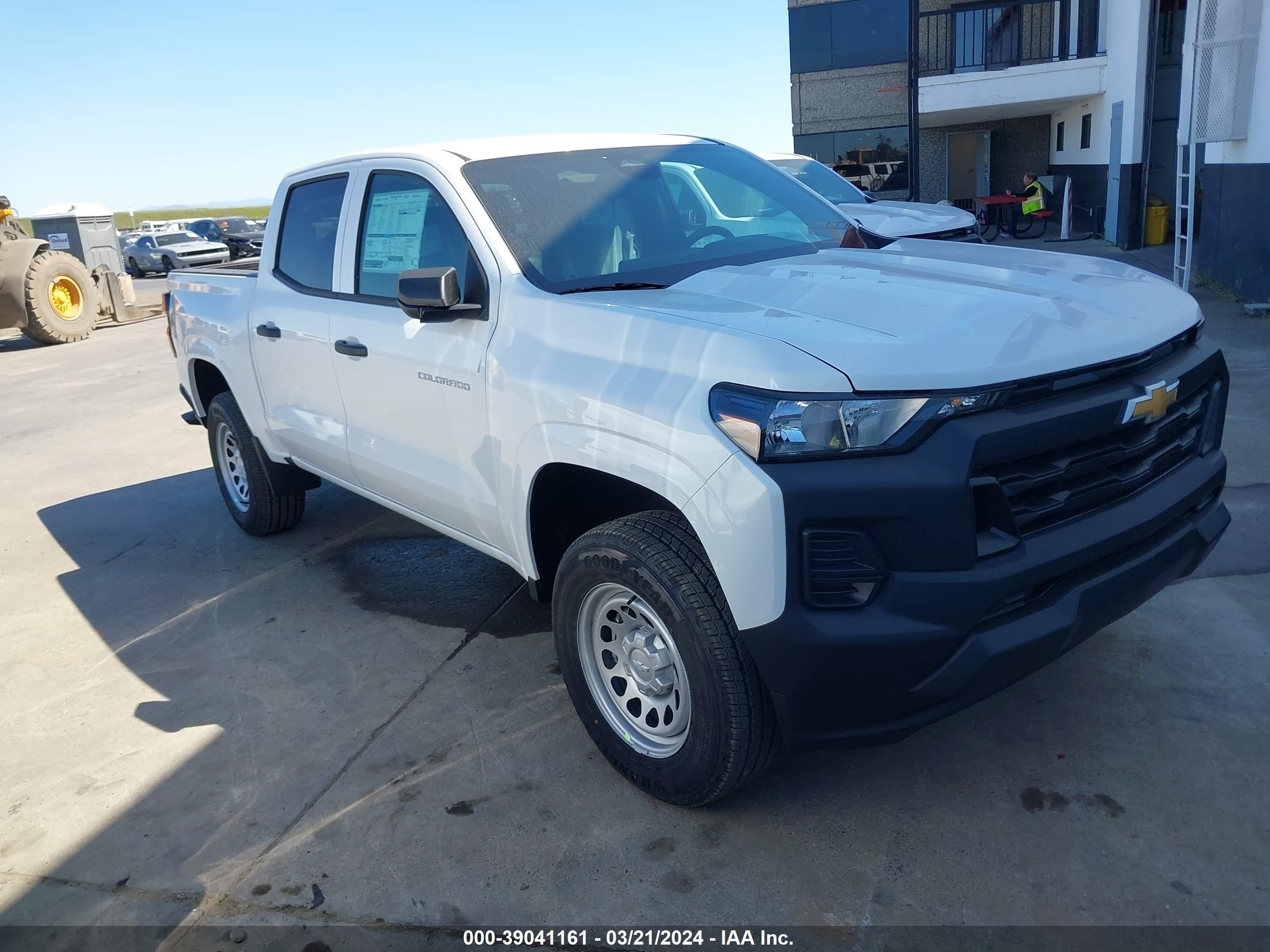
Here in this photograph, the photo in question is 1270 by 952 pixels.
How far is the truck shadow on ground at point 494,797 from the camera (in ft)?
8.91

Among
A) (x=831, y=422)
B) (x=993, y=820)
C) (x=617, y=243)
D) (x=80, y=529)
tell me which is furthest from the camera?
(x=80, y=529)

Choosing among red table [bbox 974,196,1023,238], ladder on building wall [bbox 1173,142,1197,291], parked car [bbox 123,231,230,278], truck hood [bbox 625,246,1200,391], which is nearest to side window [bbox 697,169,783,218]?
truck hood [bbox 625,246,1200,391]

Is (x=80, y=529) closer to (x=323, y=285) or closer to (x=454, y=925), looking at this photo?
(x=323, y=285)

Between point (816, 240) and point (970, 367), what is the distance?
1.63m

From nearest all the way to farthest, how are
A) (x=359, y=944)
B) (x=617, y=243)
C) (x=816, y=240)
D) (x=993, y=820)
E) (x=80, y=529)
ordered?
(x=359, y=944) → (x=993, y=820) → (x=617, y=243) → (x=816, y=240) → (x=80, y=529)

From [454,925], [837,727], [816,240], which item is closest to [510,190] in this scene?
[816,240]

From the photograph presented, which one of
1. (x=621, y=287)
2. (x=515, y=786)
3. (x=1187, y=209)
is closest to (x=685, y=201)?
(x=621, y=287)

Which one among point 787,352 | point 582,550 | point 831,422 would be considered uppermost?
point 787,352

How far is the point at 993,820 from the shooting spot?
9.37 feet

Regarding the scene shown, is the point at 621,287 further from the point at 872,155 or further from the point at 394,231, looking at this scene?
the point at 872,155

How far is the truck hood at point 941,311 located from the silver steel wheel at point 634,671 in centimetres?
88

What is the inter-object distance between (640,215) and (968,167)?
29303 mm

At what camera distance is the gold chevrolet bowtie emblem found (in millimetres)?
2646

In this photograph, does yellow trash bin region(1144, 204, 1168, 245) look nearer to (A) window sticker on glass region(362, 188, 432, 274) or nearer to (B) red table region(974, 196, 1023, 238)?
(B) red table region(974, 196, 1023, 238)
